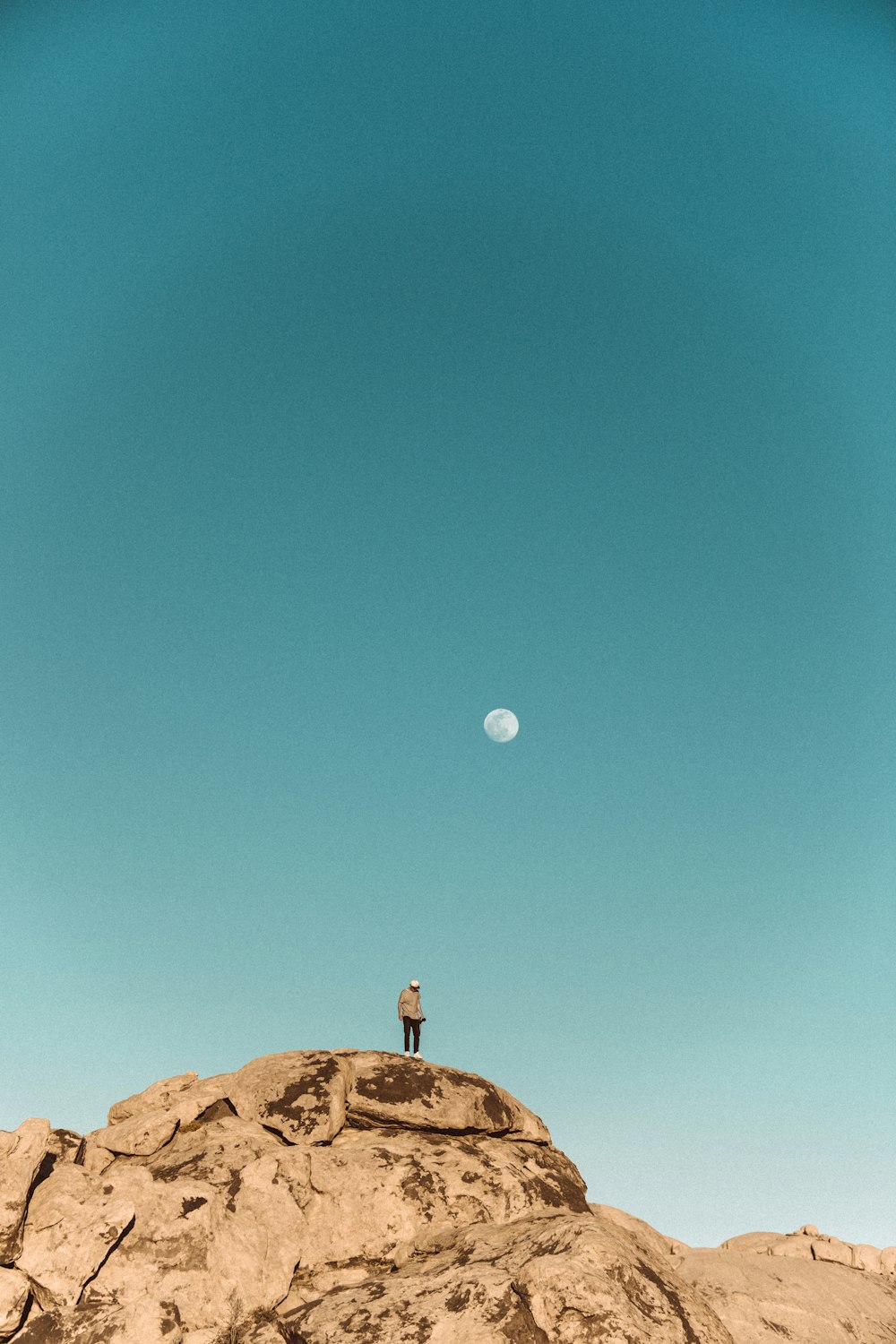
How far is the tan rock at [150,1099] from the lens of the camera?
26750 mm

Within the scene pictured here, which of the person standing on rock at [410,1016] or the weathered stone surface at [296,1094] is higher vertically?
the person standing on rock at [410,1016]

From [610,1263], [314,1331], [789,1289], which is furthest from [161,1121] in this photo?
[789,1289]

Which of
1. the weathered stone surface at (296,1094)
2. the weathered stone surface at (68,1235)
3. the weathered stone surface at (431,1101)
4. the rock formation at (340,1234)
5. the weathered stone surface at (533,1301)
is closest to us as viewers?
the weathered stone surface at (533,1301)

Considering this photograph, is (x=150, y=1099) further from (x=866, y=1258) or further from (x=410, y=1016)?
(x=866, y=1258)

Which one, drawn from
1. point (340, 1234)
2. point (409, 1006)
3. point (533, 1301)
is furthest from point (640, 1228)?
point (533, 1301)

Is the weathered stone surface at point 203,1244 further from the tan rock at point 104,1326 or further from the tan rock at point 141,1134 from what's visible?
the tan rock at point 141,1134

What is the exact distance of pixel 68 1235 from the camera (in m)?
18.6

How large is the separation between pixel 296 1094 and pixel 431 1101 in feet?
14.5

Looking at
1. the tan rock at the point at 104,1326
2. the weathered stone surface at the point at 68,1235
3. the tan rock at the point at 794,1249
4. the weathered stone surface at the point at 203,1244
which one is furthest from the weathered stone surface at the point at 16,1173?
the tan rock at the point at 794,1249

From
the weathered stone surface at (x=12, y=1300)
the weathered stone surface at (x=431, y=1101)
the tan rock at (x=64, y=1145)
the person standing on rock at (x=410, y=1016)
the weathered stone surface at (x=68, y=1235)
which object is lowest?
the weathered stone surface at (x=12, y=1300)

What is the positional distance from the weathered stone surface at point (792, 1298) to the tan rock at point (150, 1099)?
17.6m

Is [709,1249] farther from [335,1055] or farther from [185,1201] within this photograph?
[185,1201]

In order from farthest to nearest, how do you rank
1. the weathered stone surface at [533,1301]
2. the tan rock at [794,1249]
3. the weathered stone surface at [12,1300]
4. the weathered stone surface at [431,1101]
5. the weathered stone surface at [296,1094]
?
the tan rock at [794,1249]
the weathered stone surface at [431,1101]
the weathered stone surface at [296,1094]
the weathered stone surface at [12,1300]
the weathered stone surface at [533,1301]

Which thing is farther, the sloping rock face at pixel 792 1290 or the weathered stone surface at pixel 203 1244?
the sloping rock face at pixel 792 1290
